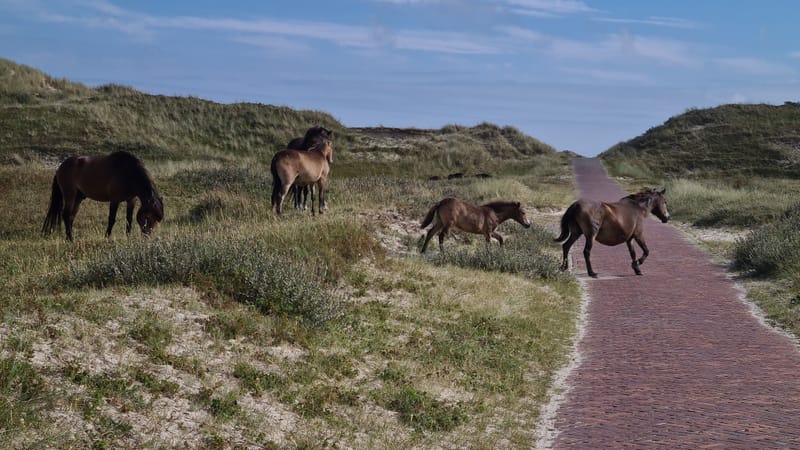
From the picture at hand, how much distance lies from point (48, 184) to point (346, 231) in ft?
47.7

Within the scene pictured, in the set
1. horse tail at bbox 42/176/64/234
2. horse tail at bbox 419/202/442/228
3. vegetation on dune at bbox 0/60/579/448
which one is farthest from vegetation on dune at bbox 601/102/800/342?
horse tail at bbox 42/176/64/234

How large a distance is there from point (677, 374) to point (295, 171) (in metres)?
11.7

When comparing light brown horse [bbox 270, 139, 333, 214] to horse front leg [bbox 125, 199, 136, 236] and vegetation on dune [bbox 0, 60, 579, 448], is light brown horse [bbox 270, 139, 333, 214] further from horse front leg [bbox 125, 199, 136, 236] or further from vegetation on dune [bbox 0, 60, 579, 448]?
horse front leg [bbox 125, 199, 136, 236]

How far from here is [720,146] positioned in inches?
2466

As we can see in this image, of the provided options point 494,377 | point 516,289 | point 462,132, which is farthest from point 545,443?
point 462,132

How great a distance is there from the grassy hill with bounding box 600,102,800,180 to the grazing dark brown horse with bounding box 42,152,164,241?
42.0 m

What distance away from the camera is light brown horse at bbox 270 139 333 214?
18.9 metres

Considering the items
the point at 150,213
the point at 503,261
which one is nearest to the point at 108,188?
the point at 150,213

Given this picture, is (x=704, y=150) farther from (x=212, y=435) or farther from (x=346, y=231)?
(x=212, y=435)

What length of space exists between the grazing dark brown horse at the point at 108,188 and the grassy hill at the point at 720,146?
138 feet

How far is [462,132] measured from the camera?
7300 cm

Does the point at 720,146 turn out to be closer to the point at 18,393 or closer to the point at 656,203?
the point at 656,203

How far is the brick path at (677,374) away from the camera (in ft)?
23.7

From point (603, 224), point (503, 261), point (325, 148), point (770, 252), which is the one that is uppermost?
point (325, 148)
